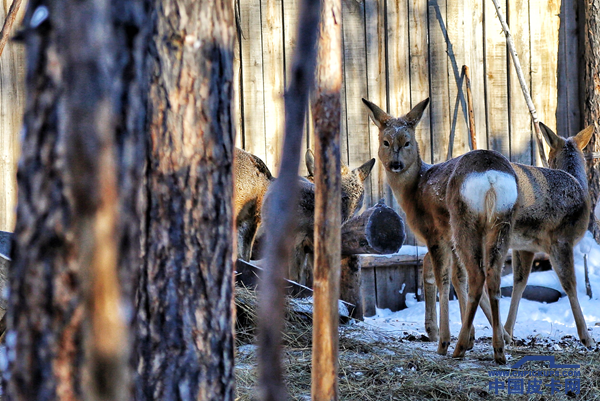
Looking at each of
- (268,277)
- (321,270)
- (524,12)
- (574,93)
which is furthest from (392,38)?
(268,277)

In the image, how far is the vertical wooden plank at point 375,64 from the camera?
24.9 feet

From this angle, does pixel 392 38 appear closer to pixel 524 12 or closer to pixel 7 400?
pixel 524 12

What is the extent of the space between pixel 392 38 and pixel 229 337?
246 inches

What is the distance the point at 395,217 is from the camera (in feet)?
20.0

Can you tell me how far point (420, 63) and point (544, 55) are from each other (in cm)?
154

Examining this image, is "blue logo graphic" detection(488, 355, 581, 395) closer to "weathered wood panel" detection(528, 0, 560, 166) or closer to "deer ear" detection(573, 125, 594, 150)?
"deer ear" detection(573, 125, 594, 150)

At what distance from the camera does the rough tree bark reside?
958 mm

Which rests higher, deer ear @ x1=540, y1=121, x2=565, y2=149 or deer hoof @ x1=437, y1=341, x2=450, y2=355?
deer ear @ x1=540, y1=121, x2=565, y2=149

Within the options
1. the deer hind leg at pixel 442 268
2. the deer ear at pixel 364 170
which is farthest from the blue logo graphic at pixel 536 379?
the deer ear at pixel 364 170

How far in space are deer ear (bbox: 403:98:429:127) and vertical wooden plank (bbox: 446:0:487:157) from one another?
2063 millimetres

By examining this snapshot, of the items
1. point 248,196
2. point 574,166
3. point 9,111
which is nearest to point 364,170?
point 248,196

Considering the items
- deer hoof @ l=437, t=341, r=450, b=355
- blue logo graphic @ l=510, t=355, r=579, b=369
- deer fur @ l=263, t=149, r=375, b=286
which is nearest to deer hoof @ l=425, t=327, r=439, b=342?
deer hoof @ l=437, t=341, r=450, b=355

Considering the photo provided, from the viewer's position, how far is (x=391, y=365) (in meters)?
4.32

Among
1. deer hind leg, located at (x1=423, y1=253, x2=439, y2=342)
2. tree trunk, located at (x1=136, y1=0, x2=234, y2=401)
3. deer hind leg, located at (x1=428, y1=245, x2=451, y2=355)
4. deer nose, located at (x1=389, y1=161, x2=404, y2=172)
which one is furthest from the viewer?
deer hind leg, located at (x1=423, y1=253, x2=439, y2=342)
